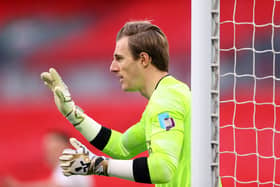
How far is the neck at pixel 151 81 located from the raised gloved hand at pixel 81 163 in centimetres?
39

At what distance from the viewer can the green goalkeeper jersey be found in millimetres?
2715

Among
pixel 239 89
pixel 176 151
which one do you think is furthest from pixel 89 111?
pixel 176 151

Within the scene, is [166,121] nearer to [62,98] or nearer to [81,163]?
[81,163]

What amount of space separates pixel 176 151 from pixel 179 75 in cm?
391

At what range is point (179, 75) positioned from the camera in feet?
21.7

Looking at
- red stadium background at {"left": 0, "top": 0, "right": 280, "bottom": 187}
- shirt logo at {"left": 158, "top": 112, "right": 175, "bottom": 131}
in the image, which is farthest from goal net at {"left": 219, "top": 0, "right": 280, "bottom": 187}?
shirt logo at {"left": 158, "top": 112, "right": 175, "bottom": 131}

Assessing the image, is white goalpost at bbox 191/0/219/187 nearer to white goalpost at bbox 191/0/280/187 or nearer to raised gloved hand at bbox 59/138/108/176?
raised gloved hand at bbox 59/138/108/176

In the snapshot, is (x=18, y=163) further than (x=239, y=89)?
Yes

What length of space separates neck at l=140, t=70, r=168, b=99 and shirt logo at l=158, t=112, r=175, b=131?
0.26 m

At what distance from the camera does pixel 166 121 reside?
2789mm

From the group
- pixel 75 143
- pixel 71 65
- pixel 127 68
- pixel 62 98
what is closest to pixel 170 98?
pixel 127 68

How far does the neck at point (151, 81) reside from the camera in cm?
304

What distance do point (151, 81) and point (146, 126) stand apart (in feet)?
0.77

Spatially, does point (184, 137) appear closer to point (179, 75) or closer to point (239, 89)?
point (239, 89)
